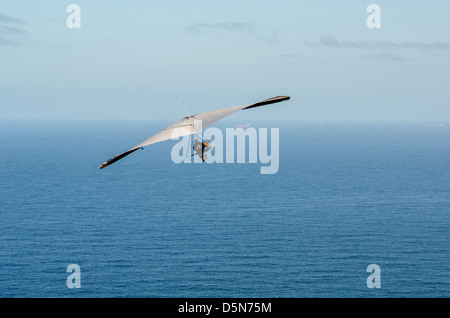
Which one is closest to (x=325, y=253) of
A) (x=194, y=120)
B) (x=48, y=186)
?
(x=194, y=120)

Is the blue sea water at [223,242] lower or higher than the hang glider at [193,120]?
lower

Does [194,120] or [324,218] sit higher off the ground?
[194,120]

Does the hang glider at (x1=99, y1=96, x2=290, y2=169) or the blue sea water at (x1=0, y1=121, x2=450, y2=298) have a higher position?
the hang glider at (x1=99, y1=96, x2=290, y2=169)

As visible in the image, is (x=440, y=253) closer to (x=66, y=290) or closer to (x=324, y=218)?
(x=324, y=218)

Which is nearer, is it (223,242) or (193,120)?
→ (193,120)

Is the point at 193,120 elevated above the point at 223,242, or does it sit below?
above

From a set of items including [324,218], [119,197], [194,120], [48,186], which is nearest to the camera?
[194,120]

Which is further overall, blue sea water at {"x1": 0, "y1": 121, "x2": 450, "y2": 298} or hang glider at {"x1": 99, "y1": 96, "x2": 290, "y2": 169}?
blue sea water at {"x1": 0, "y1": 121, "x2": 450, "y2": 298}

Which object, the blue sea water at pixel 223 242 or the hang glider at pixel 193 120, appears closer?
the hang glider at pixel 193 120

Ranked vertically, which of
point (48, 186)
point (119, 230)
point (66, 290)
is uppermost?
point (48, 186)
